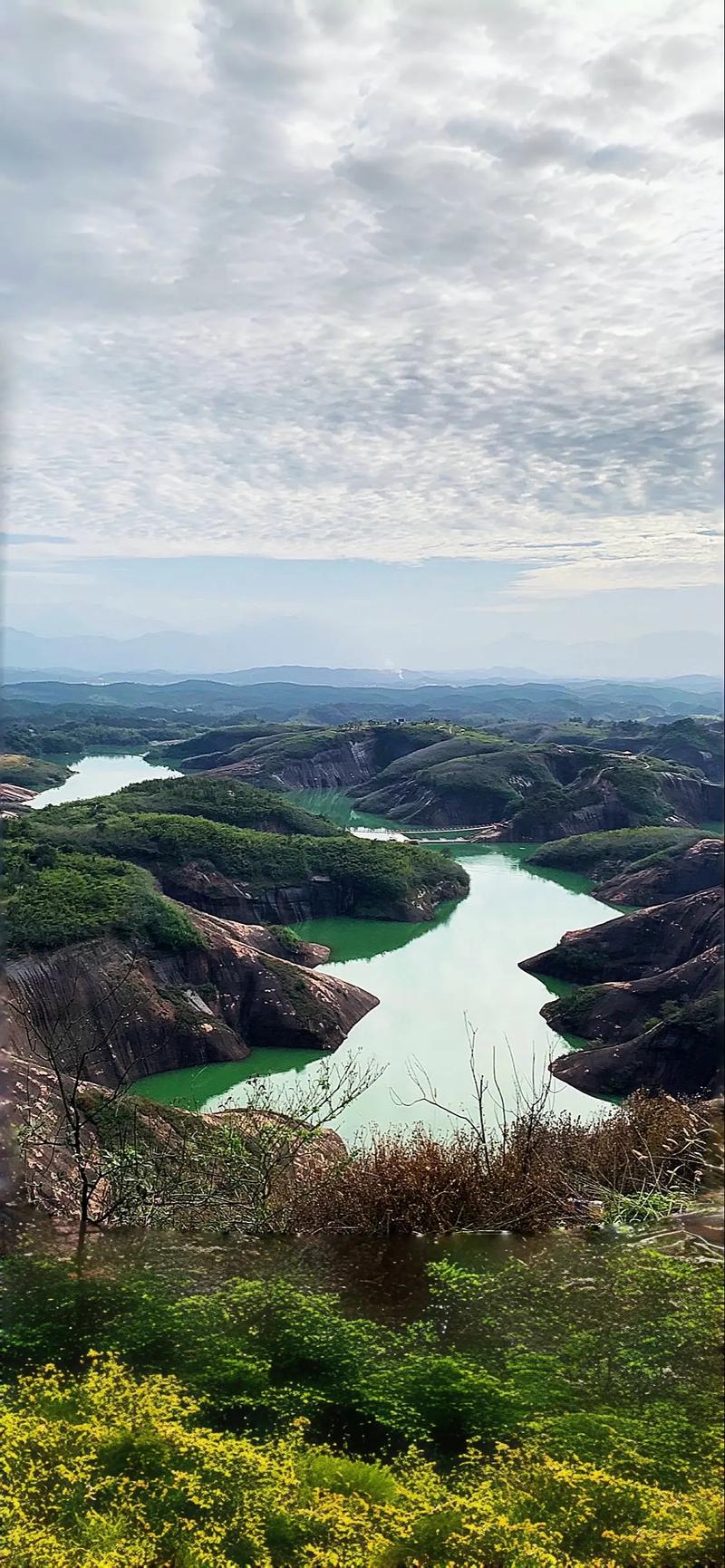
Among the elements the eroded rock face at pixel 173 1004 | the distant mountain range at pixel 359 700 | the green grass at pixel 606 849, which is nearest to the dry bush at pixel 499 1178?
the eroded rock face at pixel 173 1004

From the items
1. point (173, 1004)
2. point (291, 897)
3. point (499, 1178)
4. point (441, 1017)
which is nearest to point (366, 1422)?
point (499, 1178)

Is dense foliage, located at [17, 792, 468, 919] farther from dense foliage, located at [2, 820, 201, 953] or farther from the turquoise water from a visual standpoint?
the turquoise water

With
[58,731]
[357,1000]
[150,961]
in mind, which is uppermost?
[58,731]

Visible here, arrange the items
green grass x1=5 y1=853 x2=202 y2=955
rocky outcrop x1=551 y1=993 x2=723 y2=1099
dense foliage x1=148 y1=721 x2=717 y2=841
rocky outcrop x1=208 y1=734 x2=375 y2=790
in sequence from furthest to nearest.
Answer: rocky outcrop x1=208 y1=734 x2=375 y2=790 → dense foliage x1=148 y1=721 x2=717 y2=841 → green grass x1=5 y1=853 x2=202 y2=955 → rocky outcrop x1=551 y1=993 x2=723 y2=1099

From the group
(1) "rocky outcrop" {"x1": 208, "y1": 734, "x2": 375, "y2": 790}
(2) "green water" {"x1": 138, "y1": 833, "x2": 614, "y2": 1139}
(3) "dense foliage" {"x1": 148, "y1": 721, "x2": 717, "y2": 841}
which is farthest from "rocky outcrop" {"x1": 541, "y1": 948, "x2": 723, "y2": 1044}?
(1) "rocky outcrop" {"x1": 208, "y1": 734, "x2": 375, "y2": 790}

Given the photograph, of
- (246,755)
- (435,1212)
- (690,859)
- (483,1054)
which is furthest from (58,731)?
(435,1212)

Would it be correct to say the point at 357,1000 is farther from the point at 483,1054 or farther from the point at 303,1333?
the point at 303,1333
